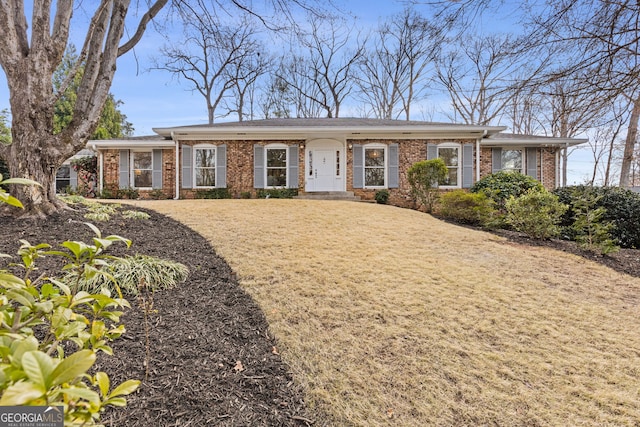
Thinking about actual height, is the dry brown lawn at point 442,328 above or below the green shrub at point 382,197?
below

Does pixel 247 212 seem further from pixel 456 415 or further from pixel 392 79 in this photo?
pixel 392 79

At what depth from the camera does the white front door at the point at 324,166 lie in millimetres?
12562

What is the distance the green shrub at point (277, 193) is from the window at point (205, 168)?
2.04m

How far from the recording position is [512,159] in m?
13.2

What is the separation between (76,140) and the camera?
16.4 ft

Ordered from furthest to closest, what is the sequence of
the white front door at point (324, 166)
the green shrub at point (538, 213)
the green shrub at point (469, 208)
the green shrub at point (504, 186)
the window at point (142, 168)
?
the window at point (142, 168), the white front door at point (324, 166), the green shrub at point (504, 186), the green shrub at point (469, 208), the green shrub at point (538, 213)

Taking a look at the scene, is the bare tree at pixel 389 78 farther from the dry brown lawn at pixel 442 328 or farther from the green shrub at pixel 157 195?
the dry brown lawn at pixel 442 328

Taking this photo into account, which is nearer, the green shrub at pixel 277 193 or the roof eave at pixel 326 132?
the roof eave at pixel 326 132

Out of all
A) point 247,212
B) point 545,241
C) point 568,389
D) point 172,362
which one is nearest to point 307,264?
point 172,362

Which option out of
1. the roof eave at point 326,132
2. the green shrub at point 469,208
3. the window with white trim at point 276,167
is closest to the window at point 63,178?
the roof eave at point 326,132

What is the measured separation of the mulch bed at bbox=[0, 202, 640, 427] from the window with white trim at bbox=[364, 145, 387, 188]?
9.49 meters

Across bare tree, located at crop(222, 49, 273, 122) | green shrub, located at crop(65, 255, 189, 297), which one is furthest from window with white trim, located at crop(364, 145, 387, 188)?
bare tree, located at crop(222, 49, 273, 122)

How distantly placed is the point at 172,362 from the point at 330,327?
1.30 metres

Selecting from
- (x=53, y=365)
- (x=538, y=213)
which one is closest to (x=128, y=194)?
(x=538, y=213)
